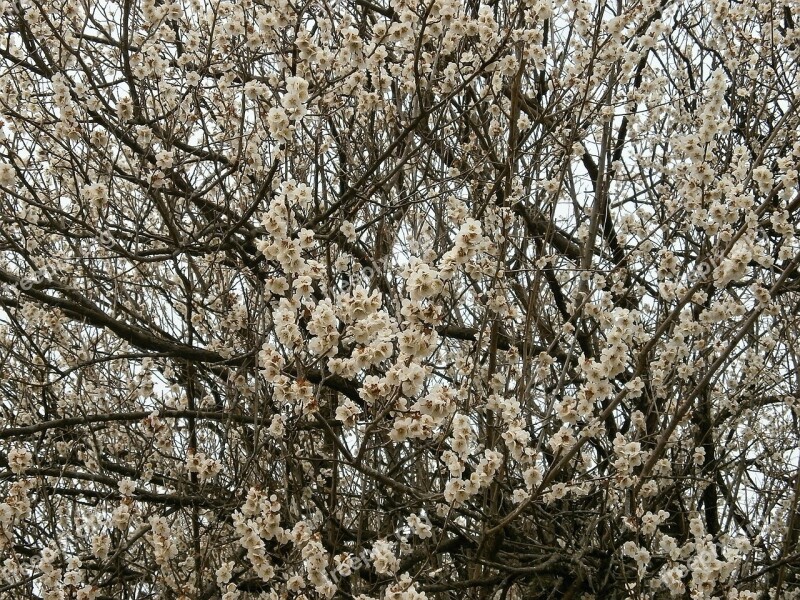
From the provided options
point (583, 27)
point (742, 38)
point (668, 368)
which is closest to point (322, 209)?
point (583, 27)

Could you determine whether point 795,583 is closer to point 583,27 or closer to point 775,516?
point 775,516

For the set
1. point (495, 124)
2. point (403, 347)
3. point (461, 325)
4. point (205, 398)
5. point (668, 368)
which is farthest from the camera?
point (461, 325)

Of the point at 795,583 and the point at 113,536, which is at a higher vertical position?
the point at 113,536

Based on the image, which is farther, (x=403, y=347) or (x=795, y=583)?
(x=795, y=583)

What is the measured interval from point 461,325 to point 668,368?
5.56ft

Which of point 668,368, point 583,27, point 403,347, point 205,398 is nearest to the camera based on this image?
point 403,347

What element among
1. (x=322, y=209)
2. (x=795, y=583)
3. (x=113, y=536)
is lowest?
(x=795, y=583)

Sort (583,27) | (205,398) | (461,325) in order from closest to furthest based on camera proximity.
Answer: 1. (583,27)
2. (205,398)
3. (461,325)

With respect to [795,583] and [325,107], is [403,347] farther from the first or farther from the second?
[795,583]

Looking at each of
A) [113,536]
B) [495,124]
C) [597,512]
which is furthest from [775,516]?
[113,536]

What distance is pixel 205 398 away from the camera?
545cm

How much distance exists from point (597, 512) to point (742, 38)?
10.2 feet

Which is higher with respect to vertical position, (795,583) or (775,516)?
(775,516)

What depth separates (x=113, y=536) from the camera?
15.7 feet
